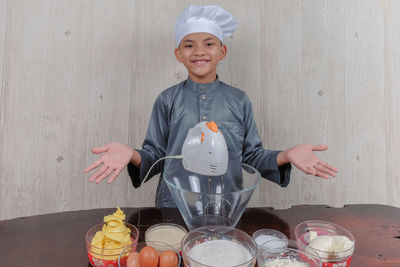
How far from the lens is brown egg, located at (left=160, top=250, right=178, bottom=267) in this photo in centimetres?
57

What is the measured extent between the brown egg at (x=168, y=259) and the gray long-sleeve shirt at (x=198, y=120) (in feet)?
1.77

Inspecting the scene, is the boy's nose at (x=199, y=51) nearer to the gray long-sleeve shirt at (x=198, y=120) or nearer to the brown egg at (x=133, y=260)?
the gray long-sleeve shirt at (x=198, y=120)

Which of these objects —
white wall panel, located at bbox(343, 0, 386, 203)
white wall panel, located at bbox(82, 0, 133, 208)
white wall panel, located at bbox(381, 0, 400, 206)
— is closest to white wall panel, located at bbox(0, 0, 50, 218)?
white wall panel, located at bbox(82, 0, 133, 208)

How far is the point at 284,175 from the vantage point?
42.0 inches

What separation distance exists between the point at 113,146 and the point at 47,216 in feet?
0.81

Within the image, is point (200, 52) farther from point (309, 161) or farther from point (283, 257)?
point (283, 257)

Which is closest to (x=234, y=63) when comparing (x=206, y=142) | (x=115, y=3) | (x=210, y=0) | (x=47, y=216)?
(x=210, y=0)

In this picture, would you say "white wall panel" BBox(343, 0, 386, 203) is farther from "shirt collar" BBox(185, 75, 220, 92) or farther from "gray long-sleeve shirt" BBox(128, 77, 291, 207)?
"shirt collar" BBox(185, 75, 220, 92)

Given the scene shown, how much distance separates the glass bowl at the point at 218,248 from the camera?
0.54 metres

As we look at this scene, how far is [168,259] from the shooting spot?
1.88 ft

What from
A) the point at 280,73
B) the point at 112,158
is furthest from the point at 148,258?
the point at 280,73

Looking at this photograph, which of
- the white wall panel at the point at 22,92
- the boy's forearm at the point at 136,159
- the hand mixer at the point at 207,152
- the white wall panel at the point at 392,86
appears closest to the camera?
the hand mixer at the point at 207,152

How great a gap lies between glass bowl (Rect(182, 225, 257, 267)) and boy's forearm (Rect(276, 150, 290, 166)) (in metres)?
0.44

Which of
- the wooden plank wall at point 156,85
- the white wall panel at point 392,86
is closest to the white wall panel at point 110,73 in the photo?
the wooden plank wall at point 156,85
